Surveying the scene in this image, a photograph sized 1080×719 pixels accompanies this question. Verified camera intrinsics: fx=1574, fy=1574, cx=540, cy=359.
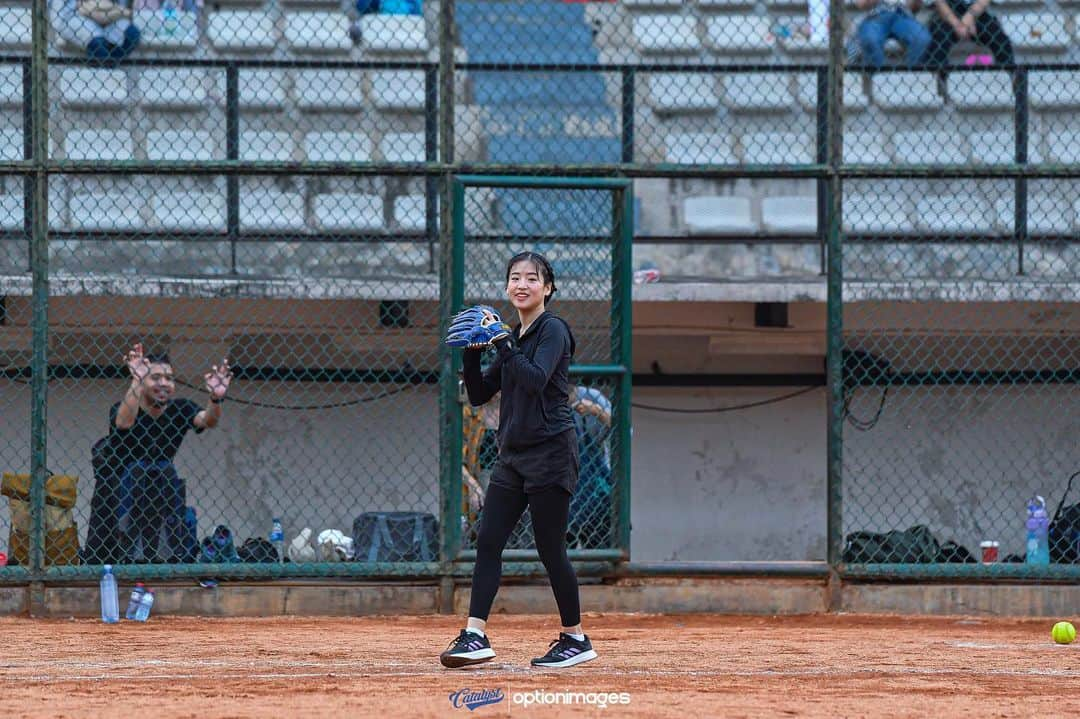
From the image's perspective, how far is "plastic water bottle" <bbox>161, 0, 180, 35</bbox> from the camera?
498 inches

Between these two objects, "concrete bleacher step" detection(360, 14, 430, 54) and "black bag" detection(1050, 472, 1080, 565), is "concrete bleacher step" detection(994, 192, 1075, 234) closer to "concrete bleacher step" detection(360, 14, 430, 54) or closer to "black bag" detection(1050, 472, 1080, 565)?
"black bag" detection(1050, 472, 1080, 565)

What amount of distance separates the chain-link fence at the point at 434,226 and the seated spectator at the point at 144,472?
129cm

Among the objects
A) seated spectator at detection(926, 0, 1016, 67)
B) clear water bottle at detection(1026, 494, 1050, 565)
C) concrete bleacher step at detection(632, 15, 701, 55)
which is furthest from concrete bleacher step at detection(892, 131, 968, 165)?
clear water bottle at detection(1026, 494, 1050, 565)

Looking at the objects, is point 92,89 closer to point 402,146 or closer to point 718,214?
point 402,146

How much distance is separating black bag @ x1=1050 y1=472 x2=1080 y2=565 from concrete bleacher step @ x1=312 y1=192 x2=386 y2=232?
523cm

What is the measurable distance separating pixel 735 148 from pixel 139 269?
4987 millimetres

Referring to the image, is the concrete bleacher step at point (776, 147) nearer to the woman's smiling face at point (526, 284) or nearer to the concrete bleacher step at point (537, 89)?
the concrete bleacher step at point (537, 89)

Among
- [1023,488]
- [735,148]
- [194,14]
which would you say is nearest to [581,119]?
[735,148]

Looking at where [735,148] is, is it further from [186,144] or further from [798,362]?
[186,144]

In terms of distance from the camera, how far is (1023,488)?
12.2 m

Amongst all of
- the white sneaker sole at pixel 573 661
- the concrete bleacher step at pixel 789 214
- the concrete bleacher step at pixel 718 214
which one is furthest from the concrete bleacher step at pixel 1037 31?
the white sneaker sole at pixel 573 661

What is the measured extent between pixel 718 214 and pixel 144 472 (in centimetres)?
582

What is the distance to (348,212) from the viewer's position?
39.1 ft

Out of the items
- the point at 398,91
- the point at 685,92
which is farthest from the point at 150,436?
the point at 685,92
